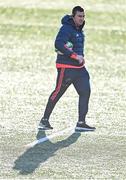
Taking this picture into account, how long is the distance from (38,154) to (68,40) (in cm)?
202

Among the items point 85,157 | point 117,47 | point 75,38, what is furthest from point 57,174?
point 117,47

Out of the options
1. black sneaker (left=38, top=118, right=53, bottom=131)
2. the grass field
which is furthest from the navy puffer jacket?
the grass field

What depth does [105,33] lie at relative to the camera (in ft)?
78.9

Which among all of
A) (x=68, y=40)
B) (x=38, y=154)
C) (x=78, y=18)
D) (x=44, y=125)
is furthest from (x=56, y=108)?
(x=38, y=154)

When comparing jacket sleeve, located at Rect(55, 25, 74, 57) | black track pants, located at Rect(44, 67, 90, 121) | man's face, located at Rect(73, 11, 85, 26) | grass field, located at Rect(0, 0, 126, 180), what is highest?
man's face, located at Rect(73, 11, 85, 26)

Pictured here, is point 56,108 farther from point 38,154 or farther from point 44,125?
point 38,154

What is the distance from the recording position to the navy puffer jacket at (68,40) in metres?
10.9

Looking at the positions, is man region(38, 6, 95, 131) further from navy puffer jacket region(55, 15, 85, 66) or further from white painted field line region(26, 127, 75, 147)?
white painted field line region(26, 127, 75, 147)

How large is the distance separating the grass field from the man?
1.17 ft

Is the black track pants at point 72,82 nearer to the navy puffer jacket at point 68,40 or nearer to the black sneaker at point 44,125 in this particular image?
the navy puffer jacket at point 68,40

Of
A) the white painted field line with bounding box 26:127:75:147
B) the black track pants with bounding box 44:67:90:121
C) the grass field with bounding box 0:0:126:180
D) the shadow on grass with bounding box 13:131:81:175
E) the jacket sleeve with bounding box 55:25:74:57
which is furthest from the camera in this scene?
the black track pants with bounding box 44:67:90:121

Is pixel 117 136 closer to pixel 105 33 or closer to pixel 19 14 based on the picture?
pixel 105 33

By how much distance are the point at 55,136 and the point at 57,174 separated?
2025 millimetres

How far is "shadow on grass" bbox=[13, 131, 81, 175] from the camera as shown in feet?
30.3
